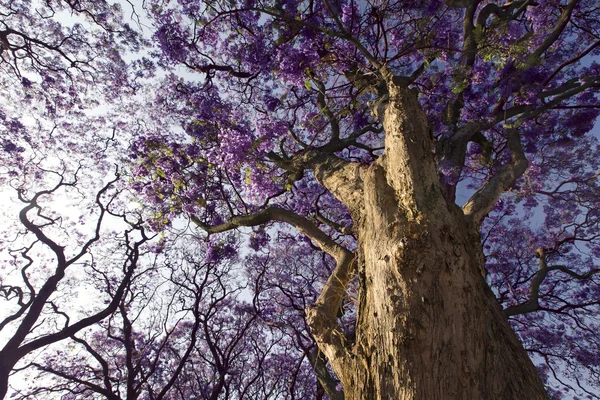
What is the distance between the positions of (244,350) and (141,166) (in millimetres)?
7971

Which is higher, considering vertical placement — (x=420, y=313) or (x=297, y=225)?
(x=297, y=225)

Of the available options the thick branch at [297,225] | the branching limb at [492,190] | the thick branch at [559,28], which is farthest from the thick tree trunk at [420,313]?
the thick branch at [559,28]

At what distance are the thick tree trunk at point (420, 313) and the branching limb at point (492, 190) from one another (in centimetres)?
52

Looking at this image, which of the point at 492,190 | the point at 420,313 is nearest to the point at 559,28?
the point at 492,190

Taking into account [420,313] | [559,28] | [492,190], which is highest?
[559,28]

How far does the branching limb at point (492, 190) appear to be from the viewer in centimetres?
288

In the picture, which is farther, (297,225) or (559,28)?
(559,28)

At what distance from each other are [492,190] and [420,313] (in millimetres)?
2188

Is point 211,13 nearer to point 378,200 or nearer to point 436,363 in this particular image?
point 378,200

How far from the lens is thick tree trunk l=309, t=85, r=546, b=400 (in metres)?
1.56

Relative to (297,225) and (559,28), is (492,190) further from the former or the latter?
(559,28)

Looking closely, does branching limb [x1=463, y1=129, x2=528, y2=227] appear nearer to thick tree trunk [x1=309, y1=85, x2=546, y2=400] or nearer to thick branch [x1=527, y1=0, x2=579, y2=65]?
thick tree trunk [x1=309, y1=85, x2=546, y2=400]

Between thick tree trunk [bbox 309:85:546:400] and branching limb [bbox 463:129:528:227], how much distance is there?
0.52 meters

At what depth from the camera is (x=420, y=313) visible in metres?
1.67
